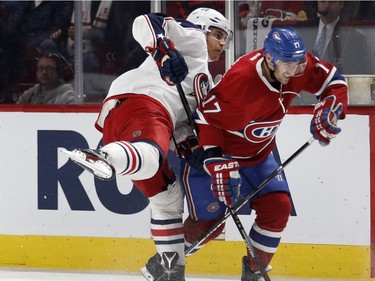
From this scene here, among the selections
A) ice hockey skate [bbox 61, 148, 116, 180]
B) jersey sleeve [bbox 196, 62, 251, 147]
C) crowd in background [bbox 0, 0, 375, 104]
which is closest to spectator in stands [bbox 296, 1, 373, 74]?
crowd in background [bbox 0, 0, 375, 104]

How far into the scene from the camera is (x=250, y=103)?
4504 mm

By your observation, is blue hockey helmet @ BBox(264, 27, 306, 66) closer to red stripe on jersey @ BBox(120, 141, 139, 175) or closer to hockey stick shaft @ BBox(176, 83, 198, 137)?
hockey stick shaft @ BBox(176, 83, 198, 137)

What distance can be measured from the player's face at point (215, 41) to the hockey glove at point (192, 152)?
1.18 feet

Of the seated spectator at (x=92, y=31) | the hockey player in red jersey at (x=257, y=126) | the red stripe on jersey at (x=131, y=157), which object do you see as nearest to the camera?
the red stripe on jersey at (x=131, y=157)

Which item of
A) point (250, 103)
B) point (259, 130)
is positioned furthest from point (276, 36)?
point (259, 130)

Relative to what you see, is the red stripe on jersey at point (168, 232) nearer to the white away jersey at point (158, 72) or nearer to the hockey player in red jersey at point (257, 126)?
the hockey player in red jersey at point (257, 126)

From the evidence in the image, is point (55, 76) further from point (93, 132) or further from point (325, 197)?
point (325, 197)

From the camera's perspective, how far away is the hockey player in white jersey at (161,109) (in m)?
4.46

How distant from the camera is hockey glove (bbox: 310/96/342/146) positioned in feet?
14.9

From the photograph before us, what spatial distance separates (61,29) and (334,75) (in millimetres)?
1843

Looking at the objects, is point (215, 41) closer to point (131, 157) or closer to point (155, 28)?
point (155, 28)

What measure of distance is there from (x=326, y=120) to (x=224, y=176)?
1.37 ft

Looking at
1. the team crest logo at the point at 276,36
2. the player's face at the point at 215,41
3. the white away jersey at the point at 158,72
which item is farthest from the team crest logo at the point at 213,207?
the team crest logo at the point at 276,36

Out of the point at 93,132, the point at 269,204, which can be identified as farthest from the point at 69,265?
the point at 269,204
